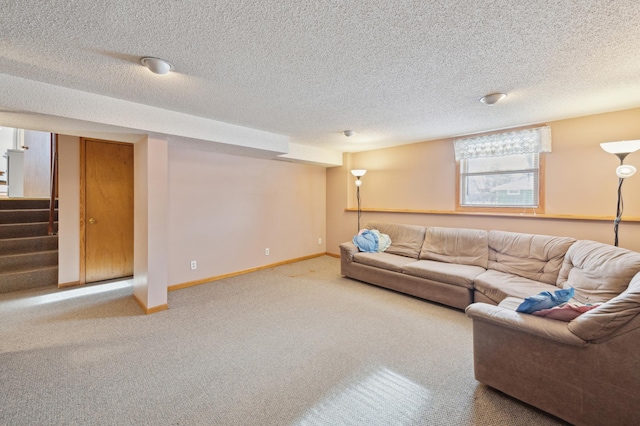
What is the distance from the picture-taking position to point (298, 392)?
1817 millimetres

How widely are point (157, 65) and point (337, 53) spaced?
4.33 feet

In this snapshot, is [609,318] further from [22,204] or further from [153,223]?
[22,204]

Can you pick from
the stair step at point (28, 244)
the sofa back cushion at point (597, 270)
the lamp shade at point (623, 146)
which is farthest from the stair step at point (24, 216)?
the lamp shade at point (623, 146)

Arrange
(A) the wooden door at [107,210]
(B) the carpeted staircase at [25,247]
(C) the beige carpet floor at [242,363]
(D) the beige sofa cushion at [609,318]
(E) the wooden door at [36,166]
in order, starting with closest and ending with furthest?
(D) the beige sofa cushion at [609,318], (C) the beige carpet floor at [242,363], (B) the carpeted staircase at [25,247], (A) the wooden door at [107,210], (E) the wooden door at [36,166]

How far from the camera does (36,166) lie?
5699mm

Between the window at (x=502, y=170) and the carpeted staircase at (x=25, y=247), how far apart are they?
6.27 m

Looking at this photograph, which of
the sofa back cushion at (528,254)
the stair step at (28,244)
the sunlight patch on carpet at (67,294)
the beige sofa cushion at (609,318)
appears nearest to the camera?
the beige sofa cushion at (609,318)

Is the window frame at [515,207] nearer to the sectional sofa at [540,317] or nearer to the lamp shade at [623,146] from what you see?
the sectional sofa at [540,317]

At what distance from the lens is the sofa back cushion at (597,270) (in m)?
2.12

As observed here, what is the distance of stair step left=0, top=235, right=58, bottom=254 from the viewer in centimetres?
388

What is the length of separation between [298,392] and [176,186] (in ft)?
10.5

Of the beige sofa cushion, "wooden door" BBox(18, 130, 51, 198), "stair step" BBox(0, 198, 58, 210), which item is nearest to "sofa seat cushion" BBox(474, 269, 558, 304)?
the beige sofa cushion

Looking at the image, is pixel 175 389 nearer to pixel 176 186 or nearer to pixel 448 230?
pixel 176 186

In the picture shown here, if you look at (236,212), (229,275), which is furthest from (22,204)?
(229,275)
